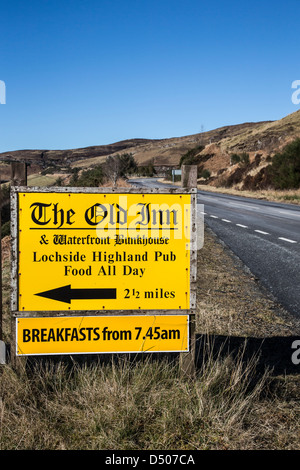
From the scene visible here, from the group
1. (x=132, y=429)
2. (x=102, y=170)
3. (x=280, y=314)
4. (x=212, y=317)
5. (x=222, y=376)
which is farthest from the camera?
(x=102, y=170)

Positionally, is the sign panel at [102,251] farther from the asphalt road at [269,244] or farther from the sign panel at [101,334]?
the asphalt road at [269,244]

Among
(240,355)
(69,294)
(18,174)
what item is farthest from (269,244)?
(18,174)

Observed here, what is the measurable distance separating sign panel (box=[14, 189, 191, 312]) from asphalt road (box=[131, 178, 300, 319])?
8.73 ft

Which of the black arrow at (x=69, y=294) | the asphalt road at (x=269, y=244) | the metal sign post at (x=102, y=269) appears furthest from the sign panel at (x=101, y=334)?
the asphalt road at (x=269, y=244)

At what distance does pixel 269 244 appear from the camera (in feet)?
36.6

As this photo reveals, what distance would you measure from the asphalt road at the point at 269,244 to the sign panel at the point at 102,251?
2661 millimetres

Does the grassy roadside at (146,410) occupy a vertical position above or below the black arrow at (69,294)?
below

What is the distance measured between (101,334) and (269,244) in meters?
8.52

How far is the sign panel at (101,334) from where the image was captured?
3254mm

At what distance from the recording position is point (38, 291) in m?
3.25

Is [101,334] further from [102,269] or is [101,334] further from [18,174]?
[18,174]

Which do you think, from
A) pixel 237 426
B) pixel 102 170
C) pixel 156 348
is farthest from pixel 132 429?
pixel 102 170
